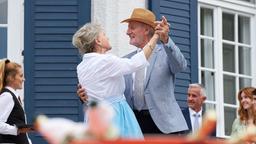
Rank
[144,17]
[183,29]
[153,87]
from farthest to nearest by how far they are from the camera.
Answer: [183,29] < [144,17] < [153,87]

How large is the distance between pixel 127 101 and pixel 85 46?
0.51m

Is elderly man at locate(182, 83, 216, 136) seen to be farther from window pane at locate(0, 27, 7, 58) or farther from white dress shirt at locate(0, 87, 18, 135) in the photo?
window pane at locate(0, 27, 7, 58)

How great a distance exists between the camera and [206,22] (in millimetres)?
8609

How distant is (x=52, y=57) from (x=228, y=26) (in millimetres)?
2486

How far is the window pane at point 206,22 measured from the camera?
28.1 feet

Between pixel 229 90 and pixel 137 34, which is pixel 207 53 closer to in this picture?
pixel 229 90

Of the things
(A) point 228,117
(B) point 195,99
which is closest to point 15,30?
(B) point 195,99

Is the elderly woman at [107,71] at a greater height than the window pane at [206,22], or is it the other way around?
the window pane at [206,22]

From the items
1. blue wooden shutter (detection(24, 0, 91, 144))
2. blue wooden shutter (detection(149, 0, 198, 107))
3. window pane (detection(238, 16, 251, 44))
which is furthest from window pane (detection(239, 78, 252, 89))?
blue wooden shutter (detection(24, 0, 91, 144))

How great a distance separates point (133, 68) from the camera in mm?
4070

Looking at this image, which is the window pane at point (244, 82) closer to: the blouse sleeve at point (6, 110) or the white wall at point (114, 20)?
the white wall at point (114, 20)

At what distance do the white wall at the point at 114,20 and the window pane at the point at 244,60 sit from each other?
1964 millimetres

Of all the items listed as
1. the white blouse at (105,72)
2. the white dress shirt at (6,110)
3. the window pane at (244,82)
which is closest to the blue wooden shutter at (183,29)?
the window pane at (244,82)

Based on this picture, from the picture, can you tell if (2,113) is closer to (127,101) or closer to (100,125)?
(127,101)
